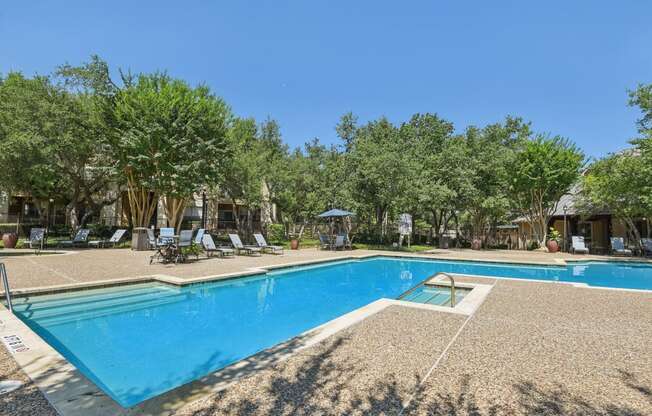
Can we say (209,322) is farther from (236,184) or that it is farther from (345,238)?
(236,184)

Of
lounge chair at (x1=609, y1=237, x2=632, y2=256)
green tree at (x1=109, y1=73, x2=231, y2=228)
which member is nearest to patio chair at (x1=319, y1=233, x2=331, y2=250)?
green tree at (x1=109, y1=73, x2=231, y2=228)

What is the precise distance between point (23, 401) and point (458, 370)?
3.65 meters

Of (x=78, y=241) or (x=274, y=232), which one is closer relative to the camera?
(x=78, y=241)

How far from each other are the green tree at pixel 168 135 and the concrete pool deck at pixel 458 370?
570 inches

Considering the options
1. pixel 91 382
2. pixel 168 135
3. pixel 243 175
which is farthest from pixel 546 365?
pixel 243 175

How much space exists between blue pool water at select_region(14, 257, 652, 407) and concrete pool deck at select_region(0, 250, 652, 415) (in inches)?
52.1

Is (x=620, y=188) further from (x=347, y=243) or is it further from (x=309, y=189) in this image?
(x=309, y=189)

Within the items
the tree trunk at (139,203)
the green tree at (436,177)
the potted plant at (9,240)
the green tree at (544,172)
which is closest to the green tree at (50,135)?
the tree trunk at (139,203)

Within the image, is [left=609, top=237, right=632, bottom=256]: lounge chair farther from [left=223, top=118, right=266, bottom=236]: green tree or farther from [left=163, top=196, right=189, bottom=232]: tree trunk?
[left=163, top=196, right=189, bottom=232]: tree trunk

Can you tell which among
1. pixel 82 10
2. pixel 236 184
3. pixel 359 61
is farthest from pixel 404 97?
pixel 82 10

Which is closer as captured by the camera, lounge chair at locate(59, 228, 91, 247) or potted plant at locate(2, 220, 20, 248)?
potted plant at locate(2, 220, 20, 248)

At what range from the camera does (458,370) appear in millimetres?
3193

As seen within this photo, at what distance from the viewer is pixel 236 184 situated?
2327cm

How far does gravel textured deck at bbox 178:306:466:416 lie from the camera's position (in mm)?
2469
